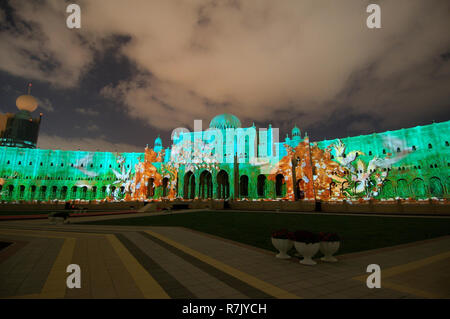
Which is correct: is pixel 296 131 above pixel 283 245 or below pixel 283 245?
above

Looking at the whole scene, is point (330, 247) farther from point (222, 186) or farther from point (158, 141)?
point (158, 141)

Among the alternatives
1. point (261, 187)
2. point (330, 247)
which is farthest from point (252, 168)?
point (330, 247)

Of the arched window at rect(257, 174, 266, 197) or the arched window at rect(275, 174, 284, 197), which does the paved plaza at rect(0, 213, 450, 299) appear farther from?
the arched window at rect(257, 174, 266, 197)

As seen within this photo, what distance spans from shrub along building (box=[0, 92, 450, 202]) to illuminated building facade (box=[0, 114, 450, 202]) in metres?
0.17

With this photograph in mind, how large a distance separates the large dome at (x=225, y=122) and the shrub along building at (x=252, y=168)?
0.34m

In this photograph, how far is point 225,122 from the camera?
7344 cm

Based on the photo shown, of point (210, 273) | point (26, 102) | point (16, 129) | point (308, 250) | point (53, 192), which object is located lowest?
point (210, 273)

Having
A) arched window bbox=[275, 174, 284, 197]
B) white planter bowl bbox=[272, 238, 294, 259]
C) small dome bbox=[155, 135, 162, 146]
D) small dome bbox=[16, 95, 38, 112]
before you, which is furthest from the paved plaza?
small dome bbox=[16, 95, 38, 112]

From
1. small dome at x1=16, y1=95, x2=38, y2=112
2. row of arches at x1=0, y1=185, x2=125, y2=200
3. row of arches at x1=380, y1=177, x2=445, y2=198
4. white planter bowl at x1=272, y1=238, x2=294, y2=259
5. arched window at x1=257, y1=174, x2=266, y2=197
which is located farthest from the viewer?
small dome at x1=16, y1=95, x2=38, y2=112

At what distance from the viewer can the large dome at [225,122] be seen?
7319 centimetres

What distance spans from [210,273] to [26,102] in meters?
119

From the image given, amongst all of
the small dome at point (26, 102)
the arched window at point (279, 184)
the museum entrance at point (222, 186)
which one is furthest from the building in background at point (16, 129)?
the arched window at point (279, 184)

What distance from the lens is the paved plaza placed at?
4.39 meters
